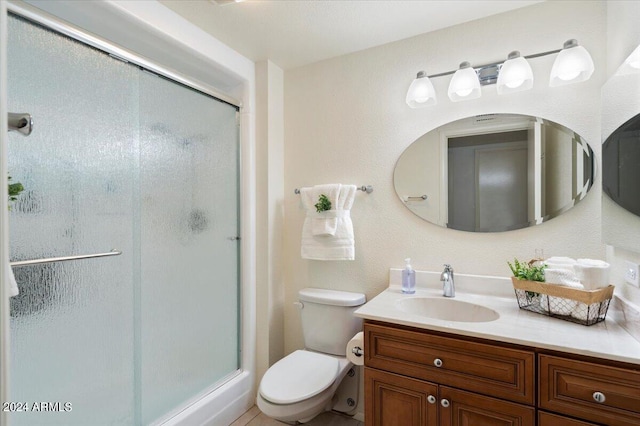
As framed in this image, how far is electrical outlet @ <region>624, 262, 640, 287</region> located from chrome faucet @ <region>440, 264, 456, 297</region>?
0.67 metres

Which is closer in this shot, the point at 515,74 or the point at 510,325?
the point at 510,325

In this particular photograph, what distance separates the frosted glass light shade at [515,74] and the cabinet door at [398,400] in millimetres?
1449

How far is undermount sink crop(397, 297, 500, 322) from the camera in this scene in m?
1.51

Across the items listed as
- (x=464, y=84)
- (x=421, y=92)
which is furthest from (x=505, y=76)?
(x=421, y=92)

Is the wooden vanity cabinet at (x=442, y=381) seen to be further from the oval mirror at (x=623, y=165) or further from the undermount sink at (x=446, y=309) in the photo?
the oval mirror at (x=623, y=165)

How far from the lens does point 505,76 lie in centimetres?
157

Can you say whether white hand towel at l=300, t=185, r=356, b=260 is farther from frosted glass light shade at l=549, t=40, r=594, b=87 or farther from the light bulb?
frosted glass light shade at l=549, t=40, r=594, b=87

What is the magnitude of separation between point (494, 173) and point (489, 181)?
5 cm

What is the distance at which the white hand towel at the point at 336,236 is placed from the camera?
192 cm

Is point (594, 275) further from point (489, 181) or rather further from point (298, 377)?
point (298, 377)

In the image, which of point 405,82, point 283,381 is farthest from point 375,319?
point 405,82

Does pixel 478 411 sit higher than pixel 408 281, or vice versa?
pixel 408 281

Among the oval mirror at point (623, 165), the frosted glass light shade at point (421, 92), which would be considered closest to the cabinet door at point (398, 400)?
the oval mirror at point (623, 165)

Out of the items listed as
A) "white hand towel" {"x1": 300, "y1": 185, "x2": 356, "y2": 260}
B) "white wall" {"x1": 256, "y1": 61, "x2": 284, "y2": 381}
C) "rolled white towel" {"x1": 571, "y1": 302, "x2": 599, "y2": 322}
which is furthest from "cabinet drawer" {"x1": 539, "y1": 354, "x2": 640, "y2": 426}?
"white wall" {"x1": 256, "y1": 61, "x2": 284, "y2": 381}
